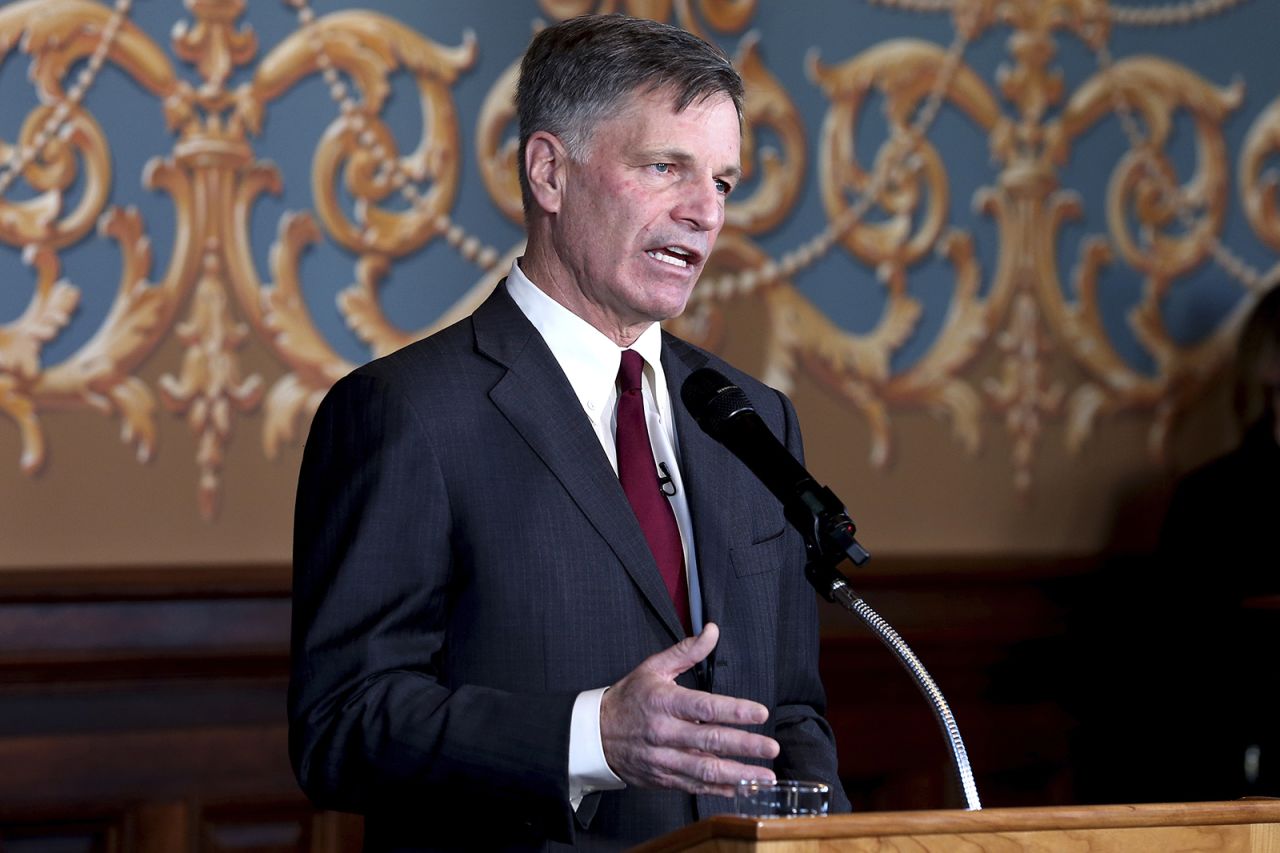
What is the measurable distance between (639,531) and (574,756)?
31cm

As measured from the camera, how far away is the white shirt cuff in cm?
156

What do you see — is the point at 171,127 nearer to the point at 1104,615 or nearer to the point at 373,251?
the point at 373,251

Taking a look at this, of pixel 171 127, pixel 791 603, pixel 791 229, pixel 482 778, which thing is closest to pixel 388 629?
pixel 482 778

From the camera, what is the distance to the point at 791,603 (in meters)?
2.07

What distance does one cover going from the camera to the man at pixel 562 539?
1635mm

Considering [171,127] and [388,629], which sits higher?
[171,127]

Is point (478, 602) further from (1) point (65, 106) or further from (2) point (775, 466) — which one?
(1) point (65, 106)

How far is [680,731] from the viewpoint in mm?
1434

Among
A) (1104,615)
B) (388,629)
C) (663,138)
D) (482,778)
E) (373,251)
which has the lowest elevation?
(482,778)

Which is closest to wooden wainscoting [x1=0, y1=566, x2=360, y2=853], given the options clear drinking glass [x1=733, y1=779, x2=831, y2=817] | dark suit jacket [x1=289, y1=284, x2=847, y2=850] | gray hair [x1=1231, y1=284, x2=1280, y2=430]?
dark suit jacket [x1=289, y1=284, x2=847, y2=850]

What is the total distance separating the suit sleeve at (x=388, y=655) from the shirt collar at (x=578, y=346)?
8.5 inches

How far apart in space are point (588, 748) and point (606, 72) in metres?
0.79

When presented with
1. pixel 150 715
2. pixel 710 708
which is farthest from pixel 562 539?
Result: pixel 150 715

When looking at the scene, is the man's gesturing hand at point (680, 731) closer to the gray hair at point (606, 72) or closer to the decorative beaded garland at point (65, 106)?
the gray hair at point (606, 72)
